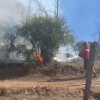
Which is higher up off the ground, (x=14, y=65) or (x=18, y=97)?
(x=14, y=65)

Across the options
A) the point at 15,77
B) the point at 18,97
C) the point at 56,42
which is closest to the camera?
the point at 18,97

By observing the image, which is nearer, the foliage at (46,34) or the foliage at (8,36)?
the foliage at (46,34)

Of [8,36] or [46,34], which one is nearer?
[46,34]

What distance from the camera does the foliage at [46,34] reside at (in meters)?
13.2

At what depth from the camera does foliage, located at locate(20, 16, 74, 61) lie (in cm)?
1320

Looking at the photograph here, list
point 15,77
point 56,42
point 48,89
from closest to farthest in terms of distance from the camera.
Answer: point 48,89 → point 15,77 → point 56,42

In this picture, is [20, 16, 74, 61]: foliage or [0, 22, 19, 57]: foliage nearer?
[20, 16, 74, 61]: foliage

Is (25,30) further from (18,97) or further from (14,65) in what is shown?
(18,97)

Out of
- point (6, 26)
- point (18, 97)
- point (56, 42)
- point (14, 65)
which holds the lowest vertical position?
point (18, 97)

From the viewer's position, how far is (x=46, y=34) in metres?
13.1

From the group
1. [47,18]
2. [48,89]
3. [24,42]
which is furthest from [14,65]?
[48,89]

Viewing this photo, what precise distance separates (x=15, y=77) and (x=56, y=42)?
3324 millimetres

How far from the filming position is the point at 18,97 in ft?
26.2

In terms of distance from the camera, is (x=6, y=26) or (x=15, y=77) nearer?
(x=15, y=77)
